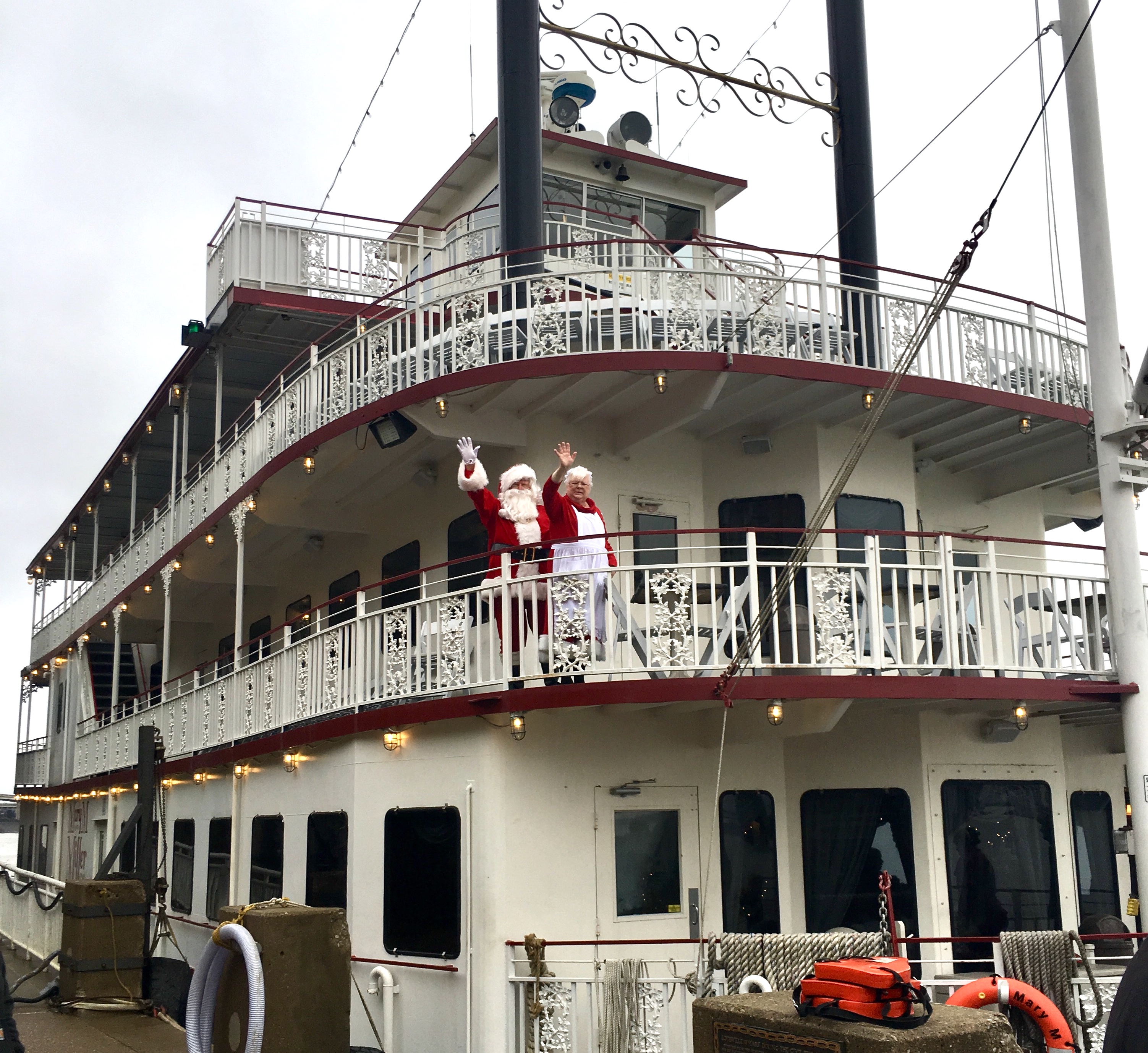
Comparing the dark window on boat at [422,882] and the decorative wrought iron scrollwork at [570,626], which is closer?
the decorative wrought iron scrollwork at [570,626]

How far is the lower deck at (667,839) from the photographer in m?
10.9

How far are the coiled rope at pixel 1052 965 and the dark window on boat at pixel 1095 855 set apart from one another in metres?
3.89

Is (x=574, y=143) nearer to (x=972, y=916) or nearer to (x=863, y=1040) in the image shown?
(x=972, y=916)

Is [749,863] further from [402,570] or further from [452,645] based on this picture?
[402,570]

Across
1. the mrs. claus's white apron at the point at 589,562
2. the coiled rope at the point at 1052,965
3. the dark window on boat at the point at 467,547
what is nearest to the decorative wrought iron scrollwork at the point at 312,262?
the dark window on boat at the point at 467,547

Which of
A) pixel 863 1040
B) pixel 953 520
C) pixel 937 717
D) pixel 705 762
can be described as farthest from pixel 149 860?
pixel 863 1040

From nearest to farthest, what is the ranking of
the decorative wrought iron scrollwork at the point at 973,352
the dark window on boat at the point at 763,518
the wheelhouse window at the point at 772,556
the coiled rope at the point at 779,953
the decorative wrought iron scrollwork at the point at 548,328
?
the coiled rope at the point at 779,953 → the wheelhouse window at the point at 772,556 → the decorative wrought iron scrollwork at the point at 548,328 → the decorative wrought iron scrollwork at the point at 973,352 → the dark window on boat at the point at 763,518

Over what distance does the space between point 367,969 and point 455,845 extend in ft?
5.76

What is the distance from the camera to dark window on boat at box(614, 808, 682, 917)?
1150 centimetres

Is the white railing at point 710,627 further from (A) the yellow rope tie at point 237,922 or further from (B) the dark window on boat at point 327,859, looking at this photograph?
(A) the yellow rope tie at point 237,922

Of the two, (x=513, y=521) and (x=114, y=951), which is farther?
(x=114, y=951)

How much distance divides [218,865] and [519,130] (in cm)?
1016

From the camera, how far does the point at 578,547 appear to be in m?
11.1

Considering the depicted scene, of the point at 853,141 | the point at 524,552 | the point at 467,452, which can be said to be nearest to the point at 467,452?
the point at 467,452
